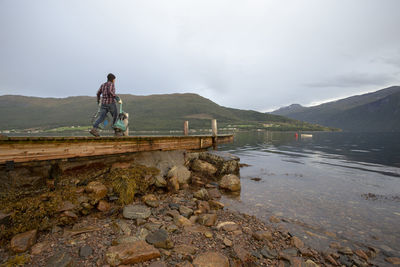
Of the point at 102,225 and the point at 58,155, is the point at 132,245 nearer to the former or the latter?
the point at 102,225

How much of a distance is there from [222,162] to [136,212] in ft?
26.1

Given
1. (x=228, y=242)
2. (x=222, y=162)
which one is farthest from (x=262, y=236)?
(x=222, y=162)

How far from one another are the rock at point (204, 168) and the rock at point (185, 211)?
→ 215 inches

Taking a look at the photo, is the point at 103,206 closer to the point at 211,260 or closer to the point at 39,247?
the point at 39,247

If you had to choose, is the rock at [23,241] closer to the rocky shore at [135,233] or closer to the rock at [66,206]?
the rocky shore at [135,233]

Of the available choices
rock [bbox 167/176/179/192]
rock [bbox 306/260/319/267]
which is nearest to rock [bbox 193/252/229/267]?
rock [bbox 306/260/319/267]

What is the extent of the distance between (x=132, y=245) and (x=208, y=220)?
2.72m

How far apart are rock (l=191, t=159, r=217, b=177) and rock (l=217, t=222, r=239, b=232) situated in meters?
6.24

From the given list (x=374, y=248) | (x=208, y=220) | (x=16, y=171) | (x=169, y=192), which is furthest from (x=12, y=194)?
(x=374, y=248)

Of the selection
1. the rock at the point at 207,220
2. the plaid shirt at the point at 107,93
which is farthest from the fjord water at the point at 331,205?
the plaid shirt at the point at 107,93

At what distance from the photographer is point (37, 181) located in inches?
262

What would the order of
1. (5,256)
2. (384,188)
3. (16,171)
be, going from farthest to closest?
(384,188)
(16,171)
(5,256)

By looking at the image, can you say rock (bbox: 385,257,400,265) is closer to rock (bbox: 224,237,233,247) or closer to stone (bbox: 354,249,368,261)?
stone (bbox: 354,249,368,261)

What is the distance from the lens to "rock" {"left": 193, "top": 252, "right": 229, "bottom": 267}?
4.20 metres
